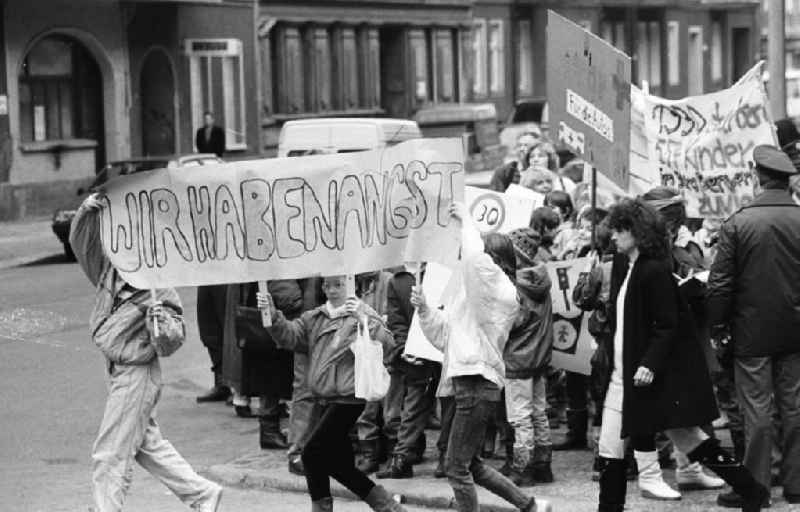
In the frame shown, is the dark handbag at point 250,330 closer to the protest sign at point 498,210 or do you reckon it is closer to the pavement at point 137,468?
the pavement at point 137,468

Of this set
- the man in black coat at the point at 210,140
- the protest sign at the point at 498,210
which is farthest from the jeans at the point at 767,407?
the man in black coat at the point at 210,140

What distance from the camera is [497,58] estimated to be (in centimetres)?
5144

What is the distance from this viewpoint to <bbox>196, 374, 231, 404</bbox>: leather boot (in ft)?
44.1

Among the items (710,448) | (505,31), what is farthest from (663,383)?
(505,31)

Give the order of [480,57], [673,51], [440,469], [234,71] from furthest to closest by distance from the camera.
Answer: [673,51], [480,57], [234,71], [440,469]

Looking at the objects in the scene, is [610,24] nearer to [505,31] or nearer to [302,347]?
[505,31]

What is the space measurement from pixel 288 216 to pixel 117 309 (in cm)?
99

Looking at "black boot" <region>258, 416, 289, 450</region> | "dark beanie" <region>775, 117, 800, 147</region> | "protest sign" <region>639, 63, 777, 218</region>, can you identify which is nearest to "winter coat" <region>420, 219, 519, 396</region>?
"black boot" <region>258, 416, 289, 450</region>

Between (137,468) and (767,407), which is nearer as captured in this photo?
(767,407)

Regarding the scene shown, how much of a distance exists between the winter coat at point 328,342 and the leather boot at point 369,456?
1794 millimetres

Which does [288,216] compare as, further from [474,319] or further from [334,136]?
[334,136]

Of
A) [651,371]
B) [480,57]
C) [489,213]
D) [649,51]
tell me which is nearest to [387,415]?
[489,213]

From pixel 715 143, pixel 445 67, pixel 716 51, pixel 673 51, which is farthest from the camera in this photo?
pixel 716 51

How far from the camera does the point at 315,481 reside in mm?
8781
